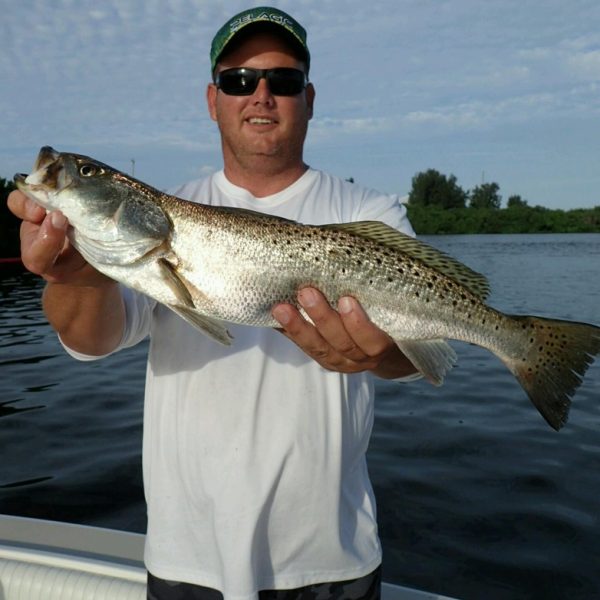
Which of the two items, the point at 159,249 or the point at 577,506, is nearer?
the point at 159,249

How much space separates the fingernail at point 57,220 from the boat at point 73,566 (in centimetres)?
216

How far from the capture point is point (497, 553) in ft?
21.5

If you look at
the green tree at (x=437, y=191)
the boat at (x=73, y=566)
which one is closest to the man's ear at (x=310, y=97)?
the boat at (x=73, y=566)

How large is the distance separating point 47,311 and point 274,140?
139 centimetres

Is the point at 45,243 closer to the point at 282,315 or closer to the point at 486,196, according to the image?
the point at 282,315

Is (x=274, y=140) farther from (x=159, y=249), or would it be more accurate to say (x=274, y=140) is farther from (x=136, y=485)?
(x=136, y=485)

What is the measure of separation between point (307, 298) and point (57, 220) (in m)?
1.14

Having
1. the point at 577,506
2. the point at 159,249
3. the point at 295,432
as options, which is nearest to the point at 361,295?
the point at 295,432

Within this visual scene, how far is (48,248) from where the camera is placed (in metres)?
2.75

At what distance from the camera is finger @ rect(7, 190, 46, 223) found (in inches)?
113

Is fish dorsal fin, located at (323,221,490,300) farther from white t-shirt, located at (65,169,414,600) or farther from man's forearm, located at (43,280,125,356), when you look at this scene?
A: man's forearm, located at (43,280,125,356)

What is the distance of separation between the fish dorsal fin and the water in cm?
383

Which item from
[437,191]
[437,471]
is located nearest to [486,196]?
[437,191]

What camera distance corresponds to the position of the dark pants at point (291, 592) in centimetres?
298
